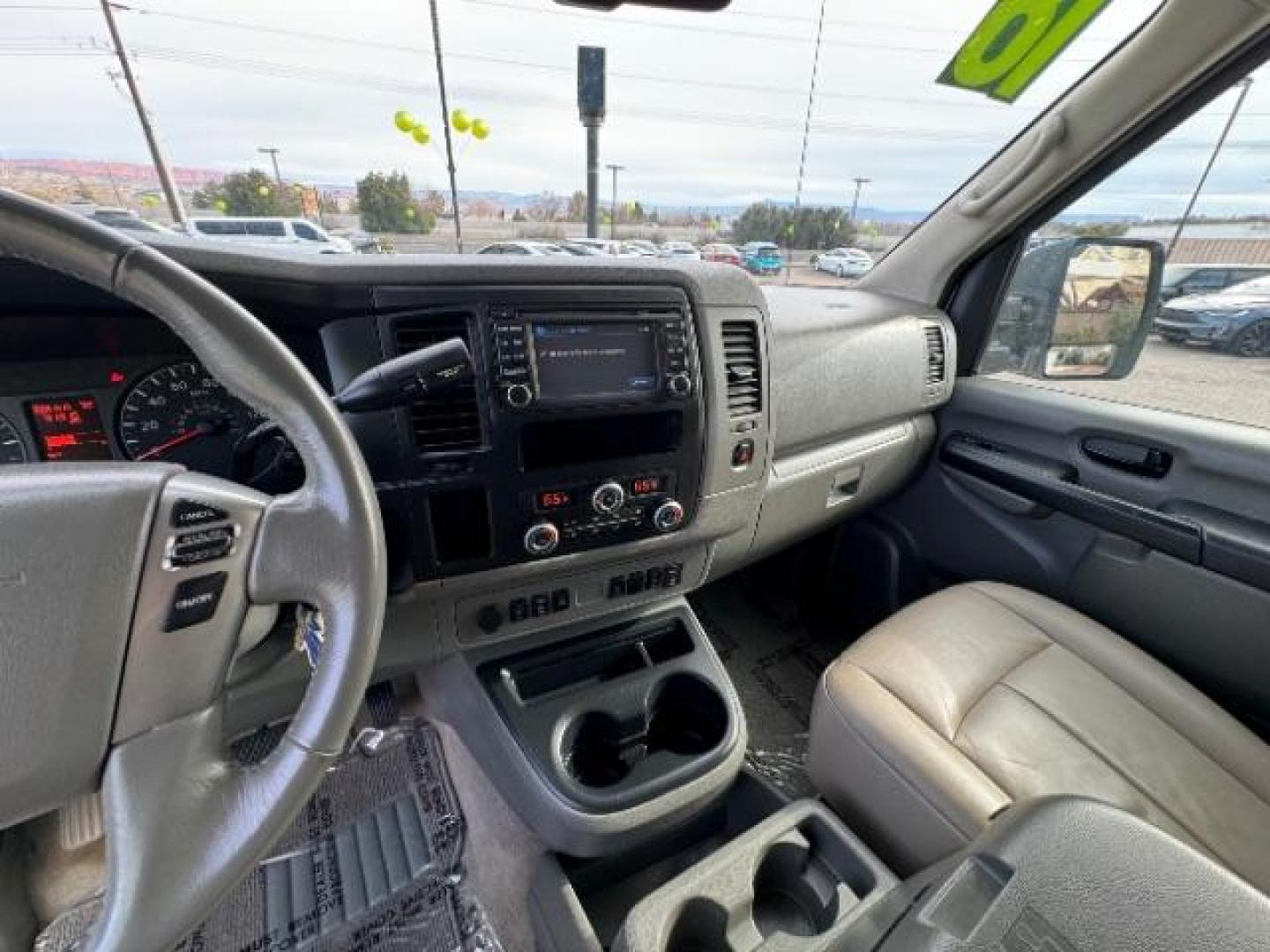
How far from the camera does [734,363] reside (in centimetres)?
124

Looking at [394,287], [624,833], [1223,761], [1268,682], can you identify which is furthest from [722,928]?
[1268,682]

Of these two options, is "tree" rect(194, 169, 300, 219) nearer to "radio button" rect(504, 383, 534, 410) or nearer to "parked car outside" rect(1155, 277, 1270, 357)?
"radio button" rect(504, 383, 534, 410)

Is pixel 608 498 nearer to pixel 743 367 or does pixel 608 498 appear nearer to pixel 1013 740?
pixel 743 367

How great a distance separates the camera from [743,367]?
1254 mm

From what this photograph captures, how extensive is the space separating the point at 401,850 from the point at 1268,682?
6.42ft

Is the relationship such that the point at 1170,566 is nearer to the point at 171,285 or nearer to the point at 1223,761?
the point at 1223,761

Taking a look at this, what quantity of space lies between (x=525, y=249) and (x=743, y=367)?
1.57 feet

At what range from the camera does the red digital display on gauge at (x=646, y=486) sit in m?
1.16

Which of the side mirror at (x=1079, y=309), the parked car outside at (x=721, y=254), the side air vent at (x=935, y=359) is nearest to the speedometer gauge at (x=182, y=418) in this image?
the parked car outside at (x=721, y=254)

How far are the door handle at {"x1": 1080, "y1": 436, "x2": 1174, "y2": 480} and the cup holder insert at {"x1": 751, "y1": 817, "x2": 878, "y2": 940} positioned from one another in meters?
1.29

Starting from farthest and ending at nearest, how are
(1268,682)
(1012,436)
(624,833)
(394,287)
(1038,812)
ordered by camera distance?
1. (1012,436)
2. (1268,682)
3. (624,833)
4. (394,287)
5. (1038,812)

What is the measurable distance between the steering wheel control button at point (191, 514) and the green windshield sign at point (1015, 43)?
6.24 feet

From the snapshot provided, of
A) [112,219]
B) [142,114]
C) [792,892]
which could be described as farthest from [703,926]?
[142,114]

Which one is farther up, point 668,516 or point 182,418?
point 182,418
